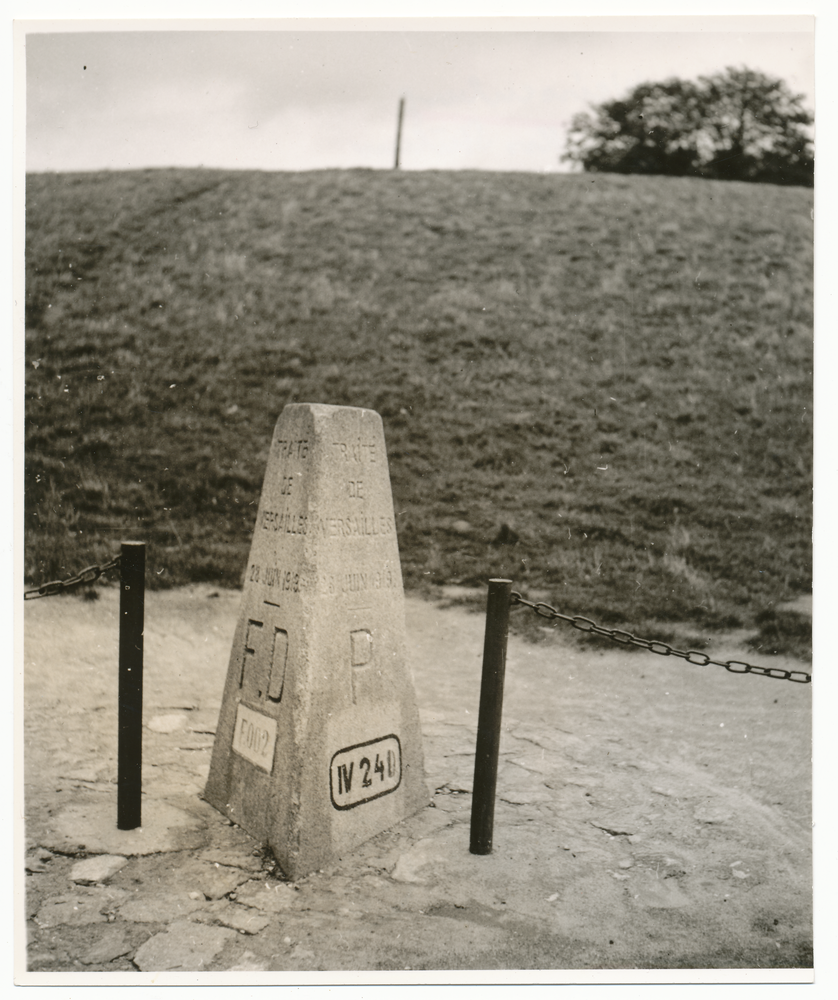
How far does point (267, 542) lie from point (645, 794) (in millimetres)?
2307

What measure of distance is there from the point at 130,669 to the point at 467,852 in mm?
1603

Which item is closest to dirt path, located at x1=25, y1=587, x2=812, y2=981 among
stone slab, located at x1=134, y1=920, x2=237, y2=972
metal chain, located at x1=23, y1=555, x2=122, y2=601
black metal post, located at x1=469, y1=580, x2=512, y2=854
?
stone slab, located at x1=134, y1=920, x2=237, y2=972

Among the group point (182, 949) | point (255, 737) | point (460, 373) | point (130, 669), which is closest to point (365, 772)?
point (255, 737)

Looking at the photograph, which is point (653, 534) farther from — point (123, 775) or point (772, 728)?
point (123, 775)

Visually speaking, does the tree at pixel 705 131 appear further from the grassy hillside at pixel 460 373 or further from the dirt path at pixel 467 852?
the dirt path at pixel 467 852

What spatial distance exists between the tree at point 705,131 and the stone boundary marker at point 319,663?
5880 mm

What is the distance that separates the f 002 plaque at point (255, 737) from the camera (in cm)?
327

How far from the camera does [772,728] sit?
16.9 ft

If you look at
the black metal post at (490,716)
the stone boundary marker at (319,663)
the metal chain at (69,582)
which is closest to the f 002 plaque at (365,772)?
the stone boundary marker at (319,663)

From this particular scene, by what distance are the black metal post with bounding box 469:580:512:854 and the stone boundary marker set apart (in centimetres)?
37

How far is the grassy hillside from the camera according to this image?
27.2ft

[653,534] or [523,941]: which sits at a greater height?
[653,534]

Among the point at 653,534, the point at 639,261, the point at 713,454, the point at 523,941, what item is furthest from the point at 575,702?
the point at 639,261

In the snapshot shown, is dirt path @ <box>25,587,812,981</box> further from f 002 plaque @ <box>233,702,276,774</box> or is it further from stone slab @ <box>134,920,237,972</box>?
f 002 plaque @ <box>233,702,276,774</box>
